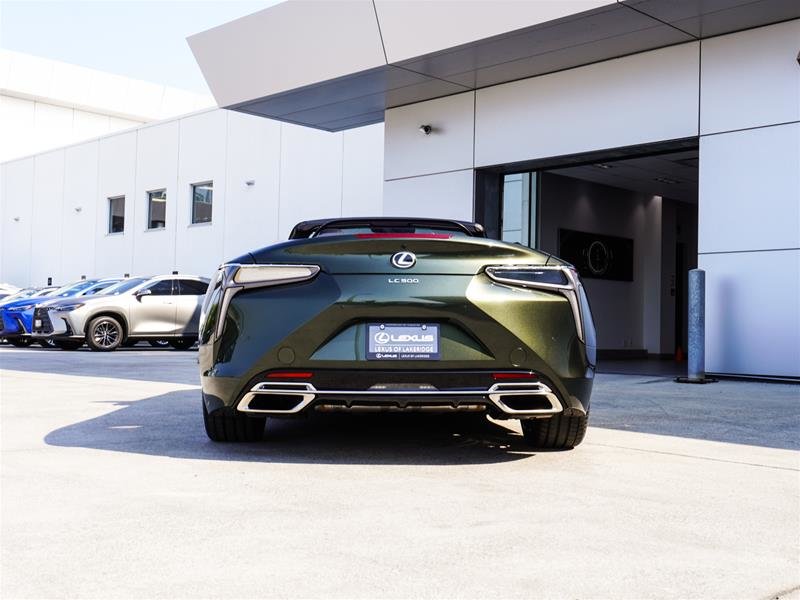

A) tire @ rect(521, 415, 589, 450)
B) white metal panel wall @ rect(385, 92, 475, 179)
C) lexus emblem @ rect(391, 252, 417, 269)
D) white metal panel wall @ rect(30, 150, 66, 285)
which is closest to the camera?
lexus emblem @ rect(391, 252, 417, 269)

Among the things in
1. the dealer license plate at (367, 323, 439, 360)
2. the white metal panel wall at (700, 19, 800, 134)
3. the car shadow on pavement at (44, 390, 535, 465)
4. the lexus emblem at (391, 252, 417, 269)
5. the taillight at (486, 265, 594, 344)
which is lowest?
the car shadow on pavement at (44, 390, 535, 465)

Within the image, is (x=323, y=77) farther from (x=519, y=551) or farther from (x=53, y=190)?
(x=53, y=190)

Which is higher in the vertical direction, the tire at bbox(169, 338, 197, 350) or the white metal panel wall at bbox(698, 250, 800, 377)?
the white metal panel wall at bbox(698, 250, 800, 377)

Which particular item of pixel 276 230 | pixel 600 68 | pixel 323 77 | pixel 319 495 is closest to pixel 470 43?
pixel 600 68

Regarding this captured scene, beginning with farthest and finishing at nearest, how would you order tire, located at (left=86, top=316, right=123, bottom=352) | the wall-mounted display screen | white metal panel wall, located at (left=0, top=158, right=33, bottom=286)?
white metal panel wall, located at (left=0, top=158, right=33, bottom=286), the wall-mounted display screen, tire, located at (left=86, top=316, right=123, bottom=352)

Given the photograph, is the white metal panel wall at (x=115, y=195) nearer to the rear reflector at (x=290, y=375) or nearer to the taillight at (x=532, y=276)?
the rear reflector at (x=290, y=375)

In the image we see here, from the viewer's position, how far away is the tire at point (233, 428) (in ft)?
14.8

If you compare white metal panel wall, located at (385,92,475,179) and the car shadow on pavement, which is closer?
the car shadow on pavement

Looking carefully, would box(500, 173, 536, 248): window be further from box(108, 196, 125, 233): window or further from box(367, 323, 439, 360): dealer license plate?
box(108, 196, 125, 233): window

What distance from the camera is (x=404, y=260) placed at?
4.08 metres

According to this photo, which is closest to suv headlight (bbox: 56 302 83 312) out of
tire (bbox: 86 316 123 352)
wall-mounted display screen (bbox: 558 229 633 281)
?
tire (bbox: 86 316 123 352)

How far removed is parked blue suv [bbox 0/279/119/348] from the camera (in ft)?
56.2

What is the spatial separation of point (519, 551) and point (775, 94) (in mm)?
8234

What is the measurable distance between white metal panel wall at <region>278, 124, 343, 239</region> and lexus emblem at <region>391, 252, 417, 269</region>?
15.4m
